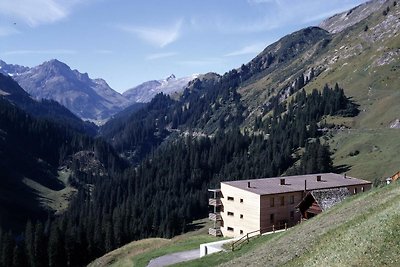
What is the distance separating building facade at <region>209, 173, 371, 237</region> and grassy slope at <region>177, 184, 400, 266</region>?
28748 millimetres

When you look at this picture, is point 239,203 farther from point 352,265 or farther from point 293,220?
point 352,265

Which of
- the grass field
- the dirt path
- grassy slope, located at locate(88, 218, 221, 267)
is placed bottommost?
grassy slope, located at locate(88, 218, 221, 267)

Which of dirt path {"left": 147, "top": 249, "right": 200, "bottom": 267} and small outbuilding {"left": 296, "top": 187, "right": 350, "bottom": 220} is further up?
small outbuilding {"left": 296, "top": 187, "right": 350, "bottom": 220}

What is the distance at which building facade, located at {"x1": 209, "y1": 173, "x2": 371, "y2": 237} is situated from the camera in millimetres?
73238

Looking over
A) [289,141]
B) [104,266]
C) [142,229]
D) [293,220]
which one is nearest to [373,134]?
[289,141]

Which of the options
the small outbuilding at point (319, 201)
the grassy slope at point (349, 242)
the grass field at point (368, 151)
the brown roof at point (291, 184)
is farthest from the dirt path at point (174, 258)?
the grass field at point (368, 151)

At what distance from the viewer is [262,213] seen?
72.6 m

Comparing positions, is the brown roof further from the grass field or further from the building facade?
the grass field

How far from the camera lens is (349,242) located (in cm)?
2952

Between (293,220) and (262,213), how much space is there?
686cm

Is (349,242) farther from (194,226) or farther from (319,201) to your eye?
(194,226)

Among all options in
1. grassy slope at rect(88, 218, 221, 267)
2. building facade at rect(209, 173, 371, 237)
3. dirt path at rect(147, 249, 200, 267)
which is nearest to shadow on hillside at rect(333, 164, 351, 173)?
building facade at rect(209, 173, 371, 237)

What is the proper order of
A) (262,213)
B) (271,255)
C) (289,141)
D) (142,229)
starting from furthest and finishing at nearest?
(289,141), (142,229), (262,213), (271,255)

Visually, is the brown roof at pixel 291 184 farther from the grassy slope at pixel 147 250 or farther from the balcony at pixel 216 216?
the grassy slope at pixel 147 250
